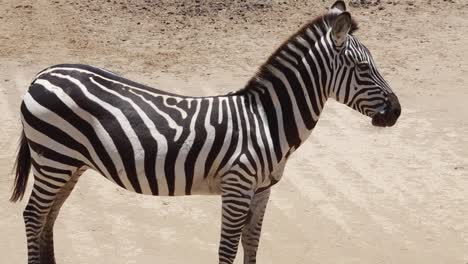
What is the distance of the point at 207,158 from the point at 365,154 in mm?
4481

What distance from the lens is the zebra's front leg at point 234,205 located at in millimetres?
5668

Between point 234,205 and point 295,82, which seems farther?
point 295,82

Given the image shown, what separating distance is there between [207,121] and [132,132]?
57cm

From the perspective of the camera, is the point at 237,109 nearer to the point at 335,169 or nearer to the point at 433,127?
the point at 335,169

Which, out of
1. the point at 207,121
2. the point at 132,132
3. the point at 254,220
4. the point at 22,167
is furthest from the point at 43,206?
the point at 254,220

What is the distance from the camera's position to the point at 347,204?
8.55 metres

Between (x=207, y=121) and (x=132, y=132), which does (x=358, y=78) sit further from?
(x=132, y=132)

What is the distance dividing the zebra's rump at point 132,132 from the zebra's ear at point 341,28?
0.92 meters

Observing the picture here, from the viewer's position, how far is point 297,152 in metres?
9.83

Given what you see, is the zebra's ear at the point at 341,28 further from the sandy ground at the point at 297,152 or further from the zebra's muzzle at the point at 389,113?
the sandy ground at the point at 297,152

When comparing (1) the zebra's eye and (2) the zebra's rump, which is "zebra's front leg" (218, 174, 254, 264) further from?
(1) the zebra's eye

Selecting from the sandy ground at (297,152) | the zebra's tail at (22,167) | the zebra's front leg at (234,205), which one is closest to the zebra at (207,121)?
the zebra's front leg at (234,205)

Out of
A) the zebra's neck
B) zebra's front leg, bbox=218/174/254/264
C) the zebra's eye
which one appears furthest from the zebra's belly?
the zebra's eye

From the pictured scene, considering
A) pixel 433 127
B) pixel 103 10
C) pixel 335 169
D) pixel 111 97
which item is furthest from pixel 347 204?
pixel 103 10
